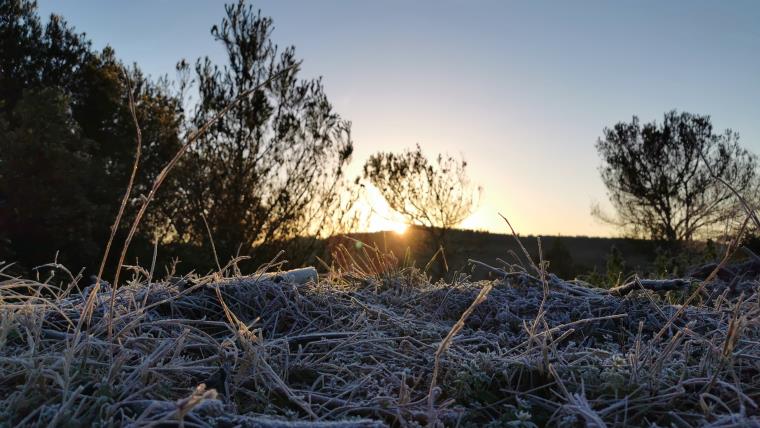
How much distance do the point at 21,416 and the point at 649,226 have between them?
27699mm

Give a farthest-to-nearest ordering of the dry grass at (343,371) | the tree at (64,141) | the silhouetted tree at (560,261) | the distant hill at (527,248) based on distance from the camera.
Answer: the distant hill at (527,248), the silhouetted tree at (560,261), the tree at (64,141), the dry grass at (343,371)

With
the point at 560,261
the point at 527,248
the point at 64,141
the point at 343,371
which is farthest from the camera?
the point at 527,248

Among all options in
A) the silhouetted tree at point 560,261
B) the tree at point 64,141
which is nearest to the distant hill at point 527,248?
the silhouetted tree at point 560,261

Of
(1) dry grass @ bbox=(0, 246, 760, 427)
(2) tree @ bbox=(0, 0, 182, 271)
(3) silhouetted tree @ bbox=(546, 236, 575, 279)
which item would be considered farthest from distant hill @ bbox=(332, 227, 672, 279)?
(1) dry grass @ bbox=(0, 246, 760, 427)

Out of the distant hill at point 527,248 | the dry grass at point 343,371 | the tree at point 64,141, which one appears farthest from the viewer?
the distant hill at point 527,248

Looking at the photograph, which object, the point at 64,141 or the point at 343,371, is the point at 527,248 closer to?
the point at 64,141

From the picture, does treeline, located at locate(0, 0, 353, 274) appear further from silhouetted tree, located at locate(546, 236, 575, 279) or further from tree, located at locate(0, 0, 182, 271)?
silhouetted tree, located at locate(546, 236, 575, 279)

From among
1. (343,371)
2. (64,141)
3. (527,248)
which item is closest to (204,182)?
(64,141)

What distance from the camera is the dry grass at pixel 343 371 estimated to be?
1554mm

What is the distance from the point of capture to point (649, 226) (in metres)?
26.5

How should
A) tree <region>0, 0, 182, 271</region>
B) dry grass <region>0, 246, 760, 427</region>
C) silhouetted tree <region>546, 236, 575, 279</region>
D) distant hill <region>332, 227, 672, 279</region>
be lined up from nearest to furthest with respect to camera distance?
dry grass <region>0, 246, 760, 427</region> < tree <region>0, 0, 182, 271</region> < silhouetted tree <region>546, 236, 575, 279</region> < distant hill <region>332, 227, 672, 279</region>

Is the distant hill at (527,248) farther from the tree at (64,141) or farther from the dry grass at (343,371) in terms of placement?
the dry grass at (343,371)

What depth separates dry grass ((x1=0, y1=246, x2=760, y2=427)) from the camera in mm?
1554

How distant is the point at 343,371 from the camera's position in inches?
77.5
